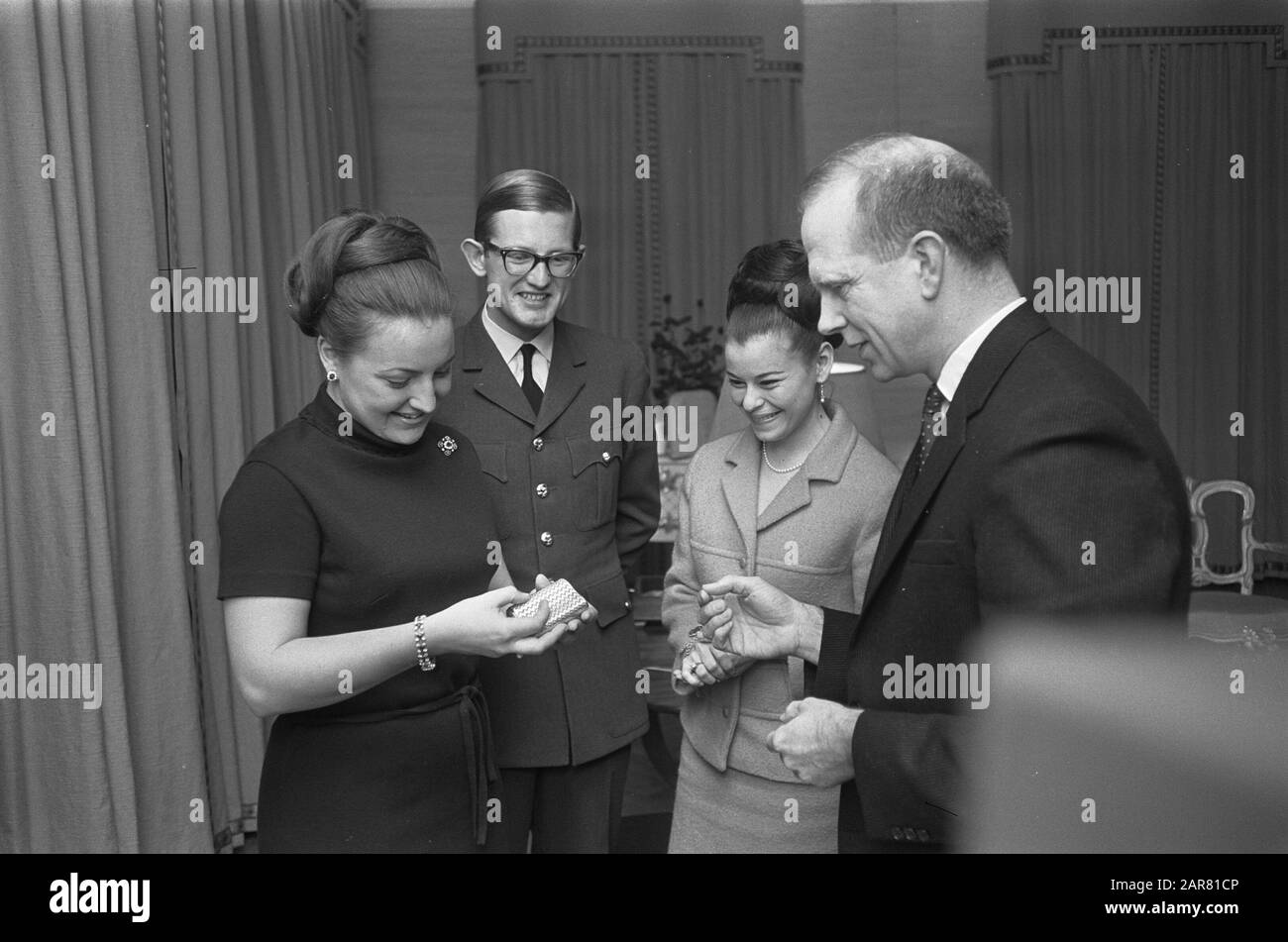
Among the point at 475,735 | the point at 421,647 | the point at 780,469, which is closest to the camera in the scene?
the point at 421,647

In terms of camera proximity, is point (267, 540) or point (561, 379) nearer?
point (267, 540)

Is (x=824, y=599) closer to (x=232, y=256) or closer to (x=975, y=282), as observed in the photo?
(x=975, y=282)

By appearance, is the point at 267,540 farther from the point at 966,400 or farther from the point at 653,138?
the point at 653,138

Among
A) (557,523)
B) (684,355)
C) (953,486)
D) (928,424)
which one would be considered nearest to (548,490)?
(557,523)

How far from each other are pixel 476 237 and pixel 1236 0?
4419mm

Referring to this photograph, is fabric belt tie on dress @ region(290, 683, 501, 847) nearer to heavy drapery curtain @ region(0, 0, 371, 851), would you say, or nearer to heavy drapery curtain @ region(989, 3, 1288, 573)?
heavy drapery curtain @ region(0, 0, 371, 851)

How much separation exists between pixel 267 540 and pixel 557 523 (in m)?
0.69

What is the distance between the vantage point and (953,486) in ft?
5.15

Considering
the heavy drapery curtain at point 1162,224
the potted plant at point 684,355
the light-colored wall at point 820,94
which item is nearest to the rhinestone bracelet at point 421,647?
the potted plant at point 684,355

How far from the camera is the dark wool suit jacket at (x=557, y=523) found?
221 cm

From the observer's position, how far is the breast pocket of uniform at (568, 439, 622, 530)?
7.45 feet

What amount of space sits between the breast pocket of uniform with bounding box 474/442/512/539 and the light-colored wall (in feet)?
11.7

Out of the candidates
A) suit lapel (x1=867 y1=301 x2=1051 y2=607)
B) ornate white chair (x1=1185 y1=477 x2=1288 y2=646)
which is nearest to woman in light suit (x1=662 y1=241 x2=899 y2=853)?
suit lapel (x1=867 y1=301 x2=1051 y2=607)

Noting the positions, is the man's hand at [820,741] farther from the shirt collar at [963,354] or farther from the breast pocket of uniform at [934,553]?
the shirt collar at [963,354]
